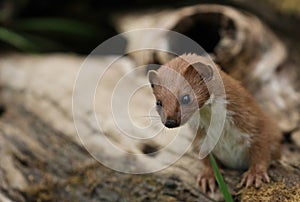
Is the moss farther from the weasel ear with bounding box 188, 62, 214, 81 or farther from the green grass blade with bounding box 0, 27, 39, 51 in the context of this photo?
the green grass blade with bounding box 0, 27, 39, 51

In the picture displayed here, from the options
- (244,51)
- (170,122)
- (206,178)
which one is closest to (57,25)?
(244,51)

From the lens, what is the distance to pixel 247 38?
173 inches

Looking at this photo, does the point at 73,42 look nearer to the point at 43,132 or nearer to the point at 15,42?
the point at 15,42

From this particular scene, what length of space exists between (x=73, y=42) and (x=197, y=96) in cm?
367

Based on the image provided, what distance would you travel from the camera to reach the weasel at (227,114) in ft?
9.48

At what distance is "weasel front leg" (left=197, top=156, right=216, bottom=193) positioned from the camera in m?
3.35

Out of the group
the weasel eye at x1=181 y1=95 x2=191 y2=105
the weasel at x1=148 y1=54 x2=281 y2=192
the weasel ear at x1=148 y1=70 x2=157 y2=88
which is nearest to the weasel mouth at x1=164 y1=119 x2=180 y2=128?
the weasel at x1=148 y1=54 x2=281 y2=192

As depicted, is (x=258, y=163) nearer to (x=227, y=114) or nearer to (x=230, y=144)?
(x=230, y=144)

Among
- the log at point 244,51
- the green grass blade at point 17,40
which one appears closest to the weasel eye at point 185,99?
the log at point 244,51

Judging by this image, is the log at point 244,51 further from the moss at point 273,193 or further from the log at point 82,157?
the moss at point 273,193

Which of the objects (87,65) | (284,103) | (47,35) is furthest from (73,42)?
(284,103)

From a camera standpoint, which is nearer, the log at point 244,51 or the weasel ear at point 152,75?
the weasel ear at point 152,75

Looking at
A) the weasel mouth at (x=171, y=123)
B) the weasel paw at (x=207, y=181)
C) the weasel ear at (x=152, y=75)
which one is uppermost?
the weasel ear at (x=152, y=75)

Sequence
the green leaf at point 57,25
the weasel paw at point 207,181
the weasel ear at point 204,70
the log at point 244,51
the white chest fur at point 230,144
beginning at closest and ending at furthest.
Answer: the weasel ear at point 204,70, the white chest fur at point 230,144, the weasel paw at point 207,181, the log at point 244,51, the green leaf at point 57,25
